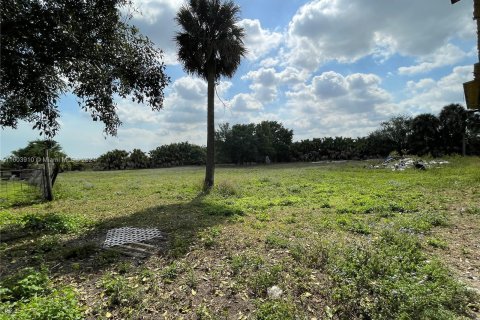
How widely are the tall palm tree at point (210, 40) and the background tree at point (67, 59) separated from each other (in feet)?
19.6

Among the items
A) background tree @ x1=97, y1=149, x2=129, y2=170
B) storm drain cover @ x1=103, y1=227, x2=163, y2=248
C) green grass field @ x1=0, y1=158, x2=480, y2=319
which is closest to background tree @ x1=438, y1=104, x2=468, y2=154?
green grass field @ x1=0, y1=158, x2=480, y2=319

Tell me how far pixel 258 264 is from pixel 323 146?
3885cm

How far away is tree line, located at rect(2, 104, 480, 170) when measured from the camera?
39.1m

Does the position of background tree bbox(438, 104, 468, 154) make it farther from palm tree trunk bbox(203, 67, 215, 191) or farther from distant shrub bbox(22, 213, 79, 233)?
distant shrub bbox(22, 213, 79, 233)

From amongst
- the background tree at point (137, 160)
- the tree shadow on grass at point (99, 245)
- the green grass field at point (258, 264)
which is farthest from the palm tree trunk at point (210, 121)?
the background tree at point (137, 160)

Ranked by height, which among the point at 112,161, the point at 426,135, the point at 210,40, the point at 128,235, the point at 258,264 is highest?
the point at 210,40

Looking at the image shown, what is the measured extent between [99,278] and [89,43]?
434 centimetres

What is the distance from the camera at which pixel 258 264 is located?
186 inches

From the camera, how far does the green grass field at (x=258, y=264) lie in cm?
349

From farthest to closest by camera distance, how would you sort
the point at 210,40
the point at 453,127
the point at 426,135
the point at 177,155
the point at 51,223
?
the point at 177,155, the point at 426,135, the point at 453,127, the point at 210,40, the point at 51,223

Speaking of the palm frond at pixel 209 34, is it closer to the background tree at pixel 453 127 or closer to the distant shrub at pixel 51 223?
the distant shrub at pixel 51 223

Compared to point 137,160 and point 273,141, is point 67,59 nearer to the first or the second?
point 137,160

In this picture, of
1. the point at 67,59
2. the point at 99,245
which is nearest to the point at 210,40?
the point at 67,59

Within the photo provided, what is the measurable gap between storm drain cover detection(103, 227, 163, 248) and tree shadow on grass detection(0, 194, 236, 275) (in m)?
0.15
